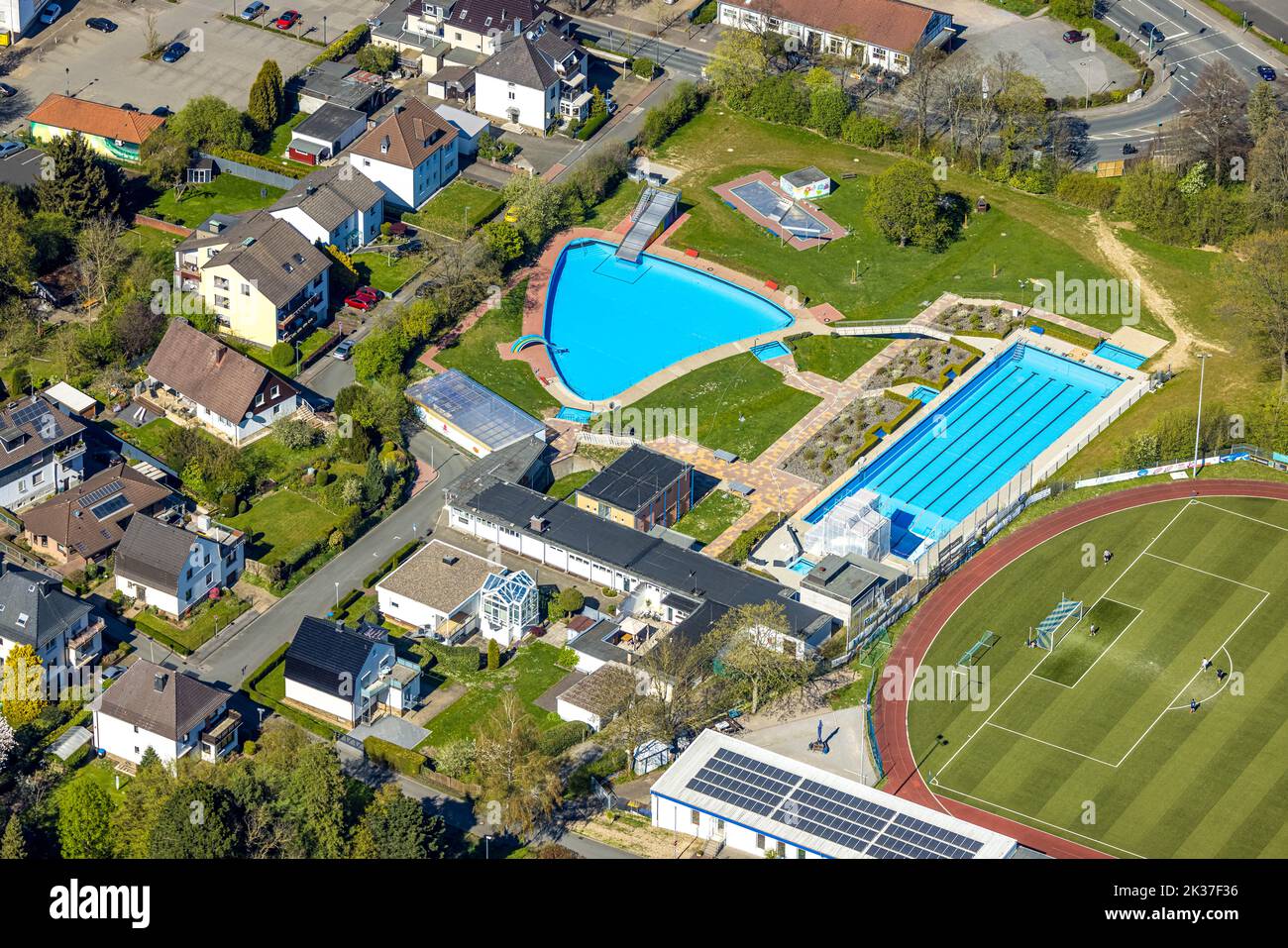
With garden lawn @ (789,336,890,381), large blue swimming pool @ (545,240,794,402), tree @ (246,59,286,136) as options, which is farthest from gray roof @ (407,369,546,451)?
tree @ (246,59,286,136)

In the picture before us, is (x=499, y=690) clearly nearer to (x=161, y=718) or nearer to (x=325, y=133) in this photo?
(x=161, y=718)

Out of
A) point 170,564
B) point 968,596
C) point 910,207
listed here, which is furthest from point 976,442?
point 170,564

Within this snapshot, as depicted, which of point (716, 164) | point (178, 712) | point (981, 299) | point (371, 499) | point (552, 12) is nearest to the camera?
point (178, 712)

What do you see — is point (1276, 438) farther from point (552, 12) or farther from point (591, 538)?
point (552, 12)

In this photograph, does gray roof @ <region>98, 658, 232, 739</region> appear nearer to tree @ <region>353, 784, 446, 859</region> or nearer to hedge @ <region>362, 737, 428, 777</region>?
hedge @ <region>362, 737, 428, 777</region>

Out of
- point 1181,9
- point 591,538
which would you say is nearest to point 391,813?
point 591,538

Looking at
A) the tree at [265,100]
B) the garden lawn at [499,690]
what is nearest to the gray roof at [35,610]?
the garden lawn at [499,690]

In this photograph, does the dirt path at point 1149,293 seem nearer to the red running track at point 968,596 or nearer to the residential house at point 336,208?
the red running track at point 968,596
